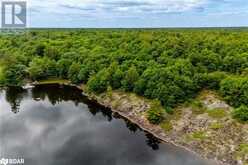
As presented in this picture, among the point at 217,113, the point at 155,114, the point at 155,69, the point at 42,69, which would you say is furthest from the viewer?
the point at 42,69

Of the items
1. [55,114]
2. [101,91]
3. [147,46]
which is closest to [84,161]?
[55,114]

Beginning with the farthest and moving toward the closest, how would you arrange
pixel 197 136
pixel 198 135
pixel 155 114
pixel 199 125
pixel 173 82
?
pixel 173 82 → pixel 155 114 → pixel 199 125 → pixel 198 135 → pixel 197 136

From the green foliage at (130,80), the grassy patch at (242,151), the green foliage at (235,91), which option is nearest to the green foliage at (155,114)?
the green foliage at (130,80)

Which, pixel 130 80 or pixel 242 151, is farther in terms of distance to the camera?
pixel 130 80

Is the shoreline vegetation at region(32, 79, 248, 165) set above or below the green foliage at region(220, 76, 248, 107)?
below

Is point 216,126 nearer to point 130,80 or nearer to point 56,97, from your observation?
point 130,80

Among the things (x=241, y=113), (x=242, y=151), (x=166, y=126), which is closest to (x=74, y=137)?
(x=166, y=126)

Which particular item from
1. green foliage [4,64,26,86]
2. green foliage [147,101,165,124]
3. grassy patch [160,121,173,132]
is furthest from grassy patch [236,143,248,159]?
green foliage [4,64,26,86]

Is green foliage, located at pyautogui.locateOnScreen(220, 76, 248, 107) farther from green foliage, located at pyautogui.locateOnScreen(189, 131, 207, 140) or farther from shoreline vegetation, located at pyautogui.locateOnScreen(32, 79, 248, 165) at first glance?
green foliage, located at pyautogui.locateOnScreen(189, 131, 207, 140)
